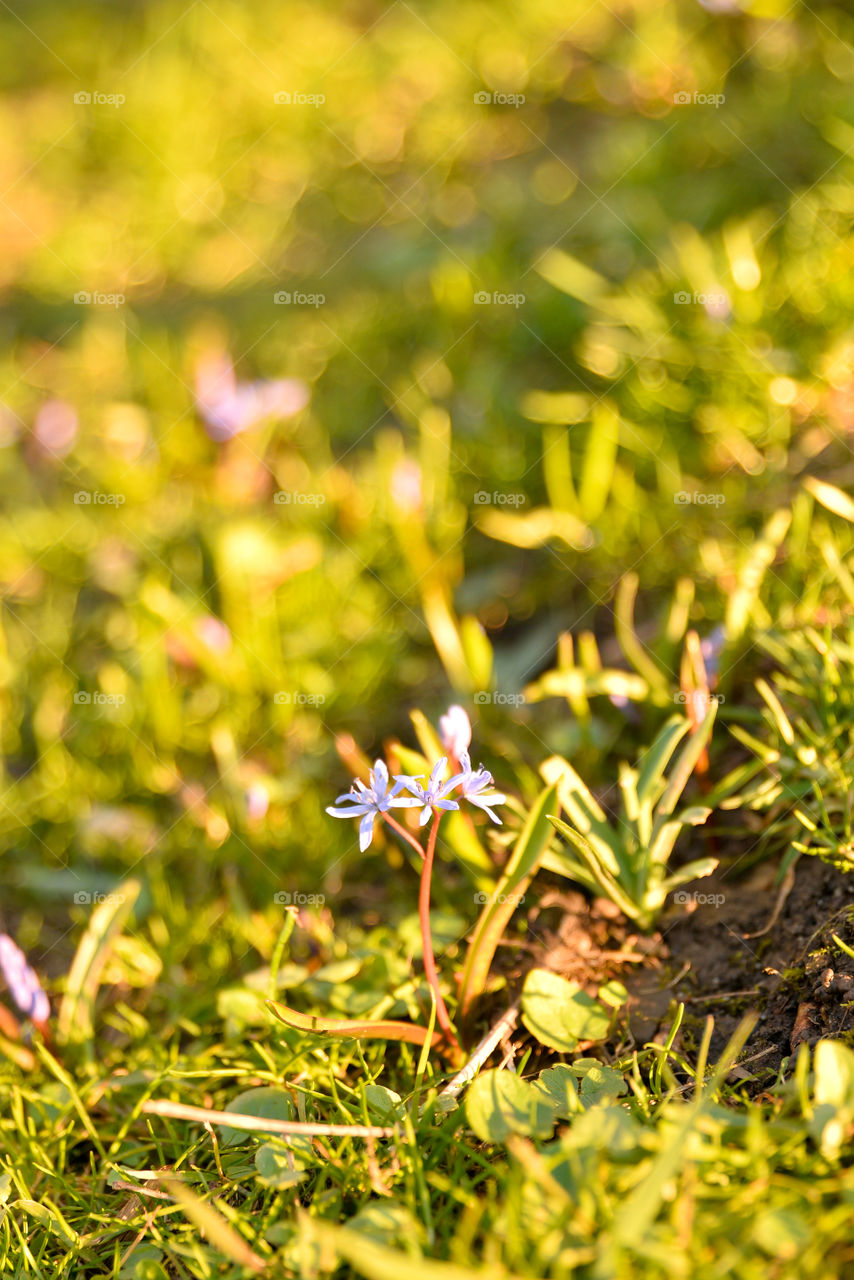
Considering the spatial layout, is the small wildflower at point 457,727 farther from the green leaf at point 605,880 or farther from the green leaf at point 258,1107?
the green leaf at point 258,1107

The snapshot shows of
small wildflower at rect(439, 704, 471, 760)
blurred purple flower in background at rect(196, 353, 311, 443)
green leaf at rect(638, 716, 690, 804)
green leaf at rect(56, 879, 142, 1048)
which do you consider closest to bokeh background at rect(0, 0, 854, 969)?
blurred purple flower in background at rect(196, 353, 311, 443)

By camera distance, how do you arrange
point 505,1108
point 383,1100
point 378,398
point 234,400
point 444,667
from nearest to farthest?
point 505,1108 < point 383,1100 < point 444,667 < point 234,400 < point 378,398

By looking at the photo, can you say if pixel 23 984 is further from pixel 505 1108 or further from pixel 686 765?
pixel 686 765

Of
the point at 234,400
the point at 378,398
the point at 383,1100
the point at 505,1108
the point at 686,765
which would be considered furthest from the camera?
the point at 378,398

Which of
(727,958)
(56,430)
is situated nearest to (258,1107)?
(727,958)

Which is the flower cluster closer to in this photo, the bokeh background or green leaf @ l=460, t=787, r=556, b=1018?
green leaf @ l=460, t=787, r=556, b=1018
